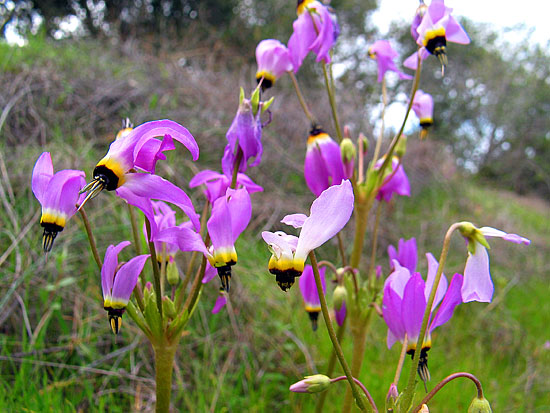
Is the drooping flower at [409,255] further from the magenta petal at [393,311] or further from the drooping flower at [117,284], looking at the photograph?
the drooping flower at [117,284]

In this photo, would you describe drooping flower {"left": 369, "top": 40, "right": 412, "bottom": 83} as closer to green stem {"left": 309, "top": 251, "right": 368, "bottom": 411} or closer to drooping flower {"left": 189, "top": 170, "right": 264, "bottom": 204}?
drooping flower {"left": 189, "top": 170, "right": 264, "bottom": 204}

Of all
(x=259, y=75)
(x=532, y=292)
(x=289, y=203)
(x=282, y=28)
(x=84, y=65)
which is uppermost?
(x=282, y=28)

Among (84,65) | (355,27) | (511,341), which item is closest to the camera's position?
(511,341)

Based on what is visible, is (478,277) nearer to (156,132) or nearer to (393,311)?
(393,311)

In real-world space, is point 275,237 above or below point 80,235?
above

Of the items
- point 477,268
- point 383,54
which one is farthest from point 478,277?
point 383,54

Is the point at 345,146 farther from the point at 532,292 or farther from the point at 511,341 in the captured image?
the point at 532,292

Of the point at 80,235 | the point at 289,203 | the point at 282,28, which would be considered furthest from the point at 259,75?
the point at 282,28
